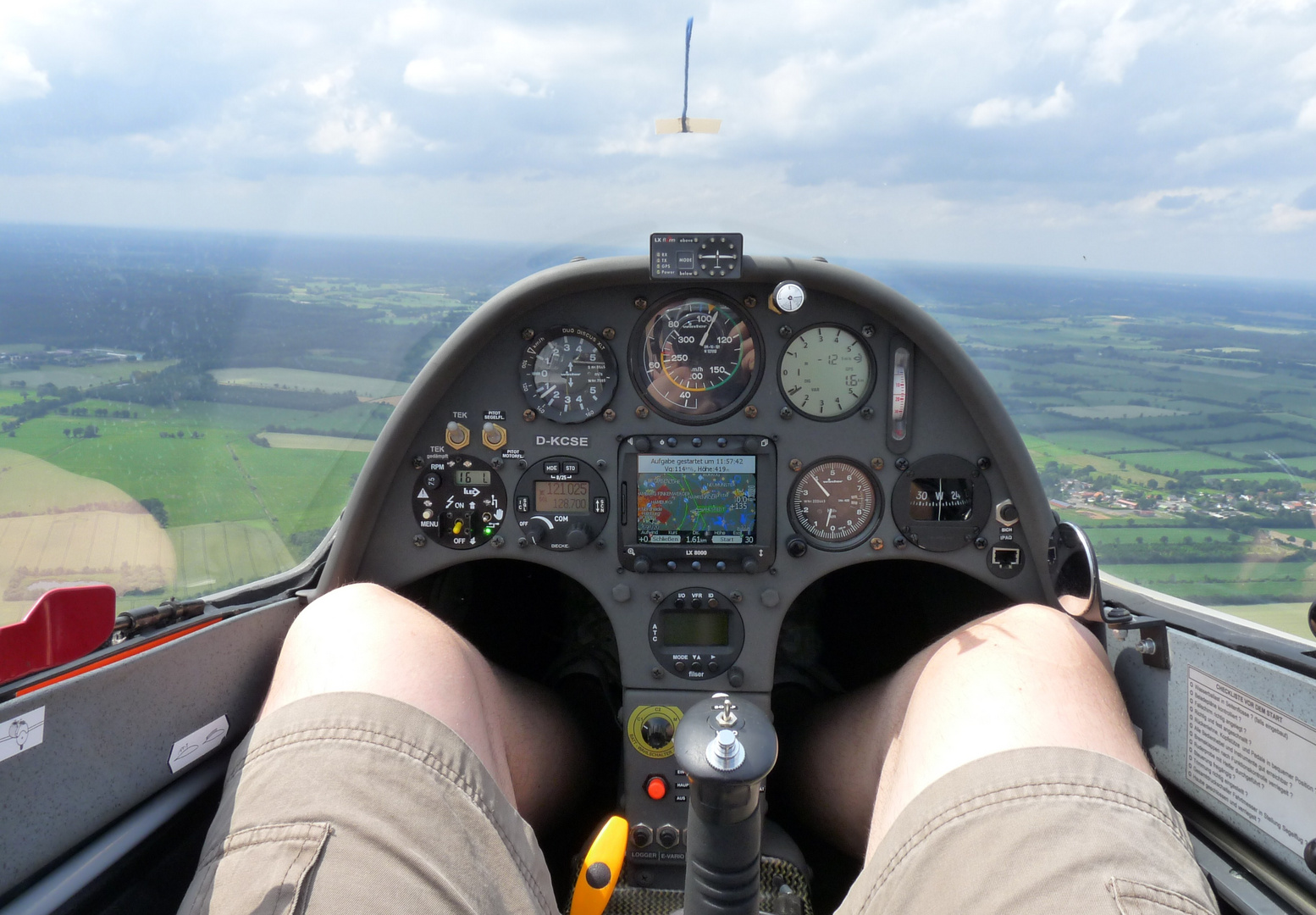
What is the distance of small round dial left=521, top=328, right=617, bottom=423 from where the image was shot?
2.27m

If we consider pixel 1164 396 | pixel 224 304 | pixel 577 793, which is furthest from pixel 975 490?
pixel 224 304

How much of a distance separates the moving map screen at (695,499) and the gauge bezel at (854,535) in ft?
0.34

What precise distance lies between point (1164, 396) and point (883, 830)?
1.19 m

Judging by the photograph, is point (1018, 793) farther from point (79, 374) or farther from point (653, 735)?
point (79, 374)

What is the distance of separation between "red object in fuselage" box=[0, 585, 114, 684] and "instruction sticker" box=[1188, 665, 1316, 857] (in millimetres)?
1912

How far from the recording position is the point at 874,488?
7.52 ft

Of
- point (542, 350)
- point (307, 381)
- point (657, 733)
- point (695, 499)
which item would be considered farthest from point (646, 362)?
point (657, 733)

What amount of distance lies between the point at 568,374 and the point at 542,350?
93 millimetres

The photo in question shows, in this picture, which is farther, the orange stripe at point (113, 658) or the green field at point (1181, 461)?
the green field at point (1181, 461)

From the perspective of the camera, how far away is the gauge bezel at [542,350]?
7.43 feet

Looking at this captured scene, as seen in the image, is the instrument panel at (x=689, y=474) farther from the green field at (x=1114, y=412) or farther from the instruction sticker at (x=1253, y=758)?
the instruction sticker at (x=1253, y=758)

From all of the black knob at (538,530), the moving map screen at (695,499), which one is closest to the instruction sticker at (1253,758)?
the moving map screen at (695,499)

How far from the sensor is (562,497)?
7.58ft

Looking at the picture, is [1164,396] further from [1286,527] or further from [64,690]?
[64,690]
